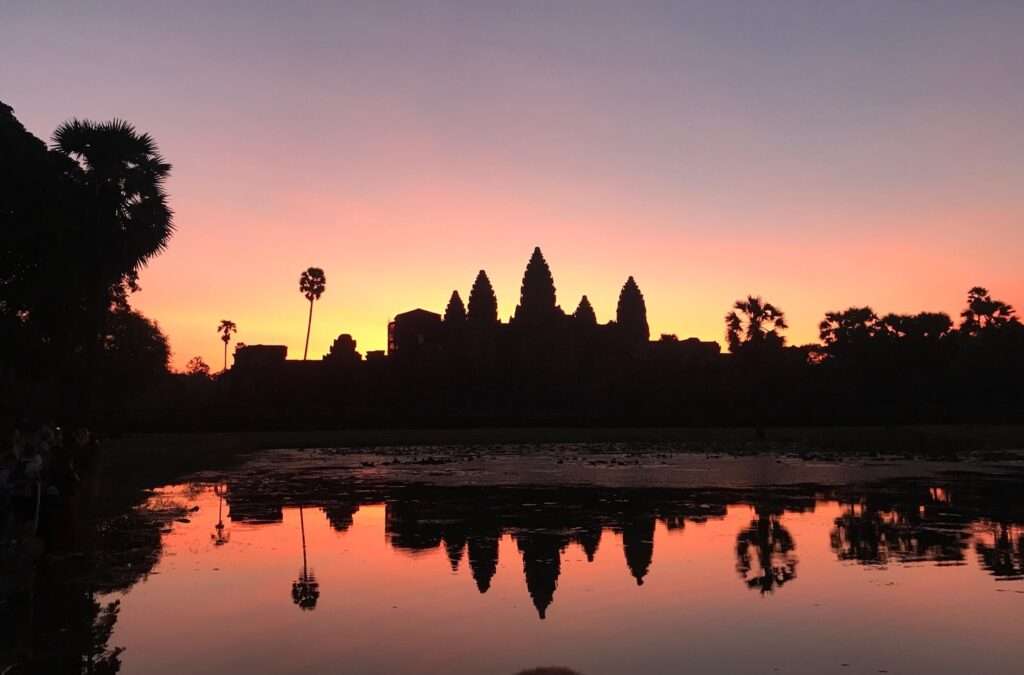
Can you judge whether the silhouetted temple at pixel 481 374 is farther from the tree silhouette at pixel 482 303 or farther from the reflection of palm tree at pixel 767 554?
the reflection of palm tree at pixel 767 554

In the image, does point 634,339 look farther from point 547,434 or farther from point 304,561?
point 304,561

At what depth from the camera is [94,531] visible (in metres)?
17.1

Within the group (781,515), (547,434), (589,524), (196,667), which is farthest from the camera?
(547,434)

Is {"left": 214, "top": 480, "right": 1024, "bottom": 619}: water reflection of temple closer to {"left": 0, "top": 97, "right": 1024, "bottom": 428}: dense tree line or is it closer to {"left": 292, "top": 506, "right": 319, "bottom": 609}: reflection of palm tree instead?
{"left": 292, "top": 506, "right": 319, "bottom": 609}: reflection of palm tree

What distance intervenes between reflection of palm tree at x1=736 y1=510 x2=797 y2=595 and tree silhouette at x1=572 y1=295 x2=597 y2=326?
8053 cm

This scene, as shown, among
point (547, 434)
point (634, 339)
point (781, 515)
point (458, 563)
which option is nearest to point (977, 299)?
point (634, 339)

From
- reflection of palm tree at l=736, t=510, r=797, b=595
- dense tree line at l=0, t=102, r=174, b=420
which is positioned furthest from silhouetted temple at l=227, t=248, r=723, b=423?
reflection of palm tree at l=736, t=510, r=797, b=595

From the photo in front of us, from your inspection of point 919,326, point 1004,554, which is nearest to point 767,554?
point 1004,554

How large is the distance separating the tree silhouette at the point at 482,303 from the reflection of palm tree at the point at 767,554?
87.1m

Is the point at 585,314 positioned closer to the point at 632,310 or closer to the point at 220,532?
the point at 632,310

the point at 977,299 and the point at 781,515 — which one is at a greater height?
the point at 977,299

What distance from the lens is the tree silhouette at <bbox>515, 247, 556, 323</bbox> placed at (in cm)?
10856

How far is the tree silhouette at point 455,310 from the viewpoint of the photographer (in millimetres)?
109188

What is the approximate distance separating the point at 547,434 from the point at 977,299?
62.3m
